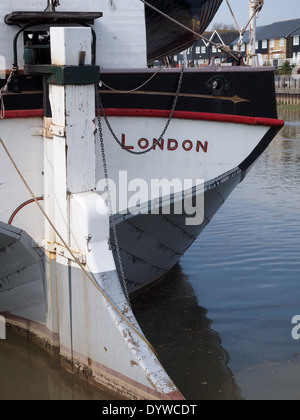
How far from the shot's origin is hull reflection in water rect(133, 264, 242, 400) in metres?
6.26

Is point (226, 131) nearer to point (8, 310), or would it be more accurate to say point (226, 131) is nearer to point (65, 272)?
point (65, 272)

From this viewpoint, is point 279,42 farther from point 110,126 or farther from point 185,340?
point 110,126

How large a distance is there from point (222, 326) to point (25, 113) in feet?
11.4

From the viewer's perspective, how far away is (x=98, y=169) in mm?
6359

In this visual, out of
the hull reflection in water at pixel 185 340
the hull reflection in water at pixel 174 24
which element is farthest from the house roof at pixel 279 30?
the hull reflection in water at pixel 185 340

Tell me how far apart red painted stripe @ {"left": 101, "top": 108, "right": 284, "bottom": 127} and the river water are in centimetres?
243

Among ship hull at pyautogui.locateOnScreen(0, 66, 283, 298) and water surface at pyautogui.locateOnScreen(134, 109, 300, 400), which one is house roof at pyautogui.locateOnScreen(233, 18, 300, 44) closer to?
water surface at pyautogui.locateOnScreen(134, 109, 300, 400)

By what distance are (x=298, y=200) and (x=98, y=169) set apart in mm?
8617

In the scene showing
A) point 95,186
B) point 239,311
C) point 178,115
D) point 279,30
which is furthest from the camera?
point 279,30

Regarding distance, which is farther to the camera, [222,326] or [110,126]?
[222,326]

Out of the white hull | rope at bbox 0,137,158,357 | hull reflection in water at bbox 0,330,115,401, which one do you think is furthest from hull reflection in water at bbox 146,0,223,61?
hull reflection in water at bbox 0,330,115,401

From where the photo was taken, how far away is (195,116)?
6461 millimetres

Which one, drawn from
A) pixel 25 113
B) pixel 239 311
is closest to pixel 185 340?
pixel 239 311

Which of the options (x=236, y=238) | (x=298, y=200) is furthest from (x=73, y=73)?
(x=298, y=200)
